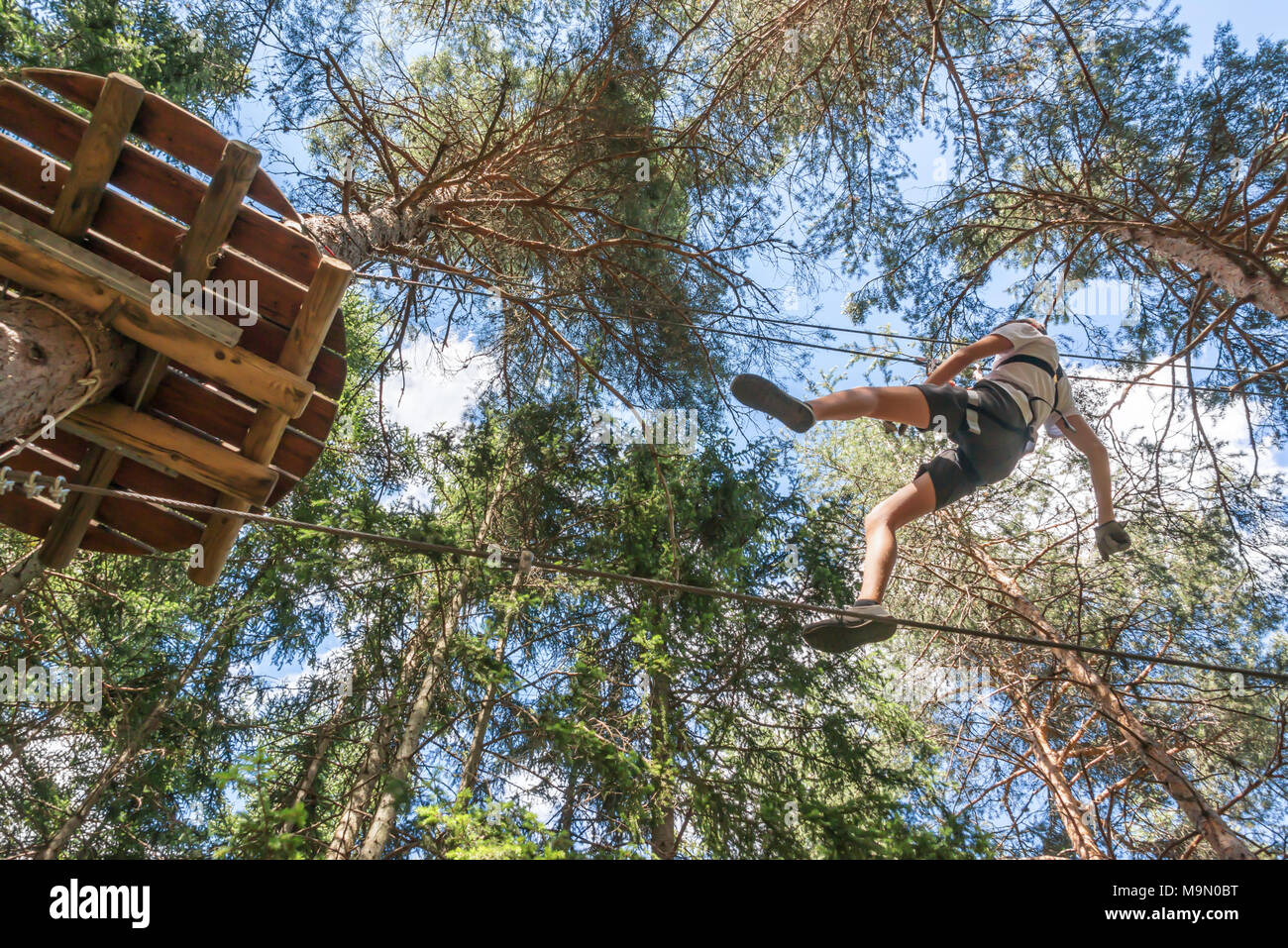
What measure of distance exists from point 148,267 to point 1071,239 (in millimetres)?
7252

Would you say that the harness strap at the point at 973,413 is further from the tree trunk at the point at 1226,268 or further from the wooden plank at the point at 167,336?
the wooden plank at the point at 167,336

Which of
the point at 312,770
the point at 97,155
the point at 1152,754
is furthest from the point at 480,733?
the point at 1152,754

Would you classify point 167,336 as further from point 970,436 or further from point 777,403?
point 970,436

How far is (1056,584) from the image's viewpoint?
7770 millimetres

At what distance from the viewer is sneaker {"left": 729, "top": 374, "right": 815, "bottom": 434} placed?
10.0 feet

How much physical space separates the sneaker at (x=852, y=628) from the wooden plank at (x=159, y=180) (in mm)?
2483

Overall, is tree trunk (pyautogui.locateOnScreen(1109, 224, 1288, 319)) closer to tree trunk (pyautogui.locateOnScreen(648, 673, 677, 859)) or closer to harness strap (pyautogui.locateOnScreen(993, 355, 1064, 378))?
harness strap (pyautogui.locateOnScreen(993, 355, 1064, 378))

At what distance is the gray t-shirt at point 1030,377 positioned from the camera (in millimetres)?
3723

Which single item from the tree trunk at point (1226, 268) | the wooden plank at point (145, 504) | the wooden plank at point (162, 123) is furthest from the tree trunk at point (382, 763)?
the tree trunk at point (1226, 268)

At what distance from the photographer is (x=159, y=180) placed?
2729mm

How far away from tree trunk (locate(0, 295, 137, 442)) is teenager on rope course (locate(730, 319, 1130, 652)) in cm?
247

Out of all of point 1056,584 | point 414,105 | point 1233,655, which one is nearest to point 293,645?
point 414,105

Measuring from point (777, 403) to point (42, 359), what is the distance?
2.71 metres

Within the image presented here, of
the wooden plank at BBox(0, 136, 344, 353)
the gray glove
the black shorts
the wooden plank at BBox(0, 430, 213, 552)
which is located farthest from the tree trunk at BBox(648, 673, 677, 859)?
the wooden plank at BBox(0, 136, 344, 353)
